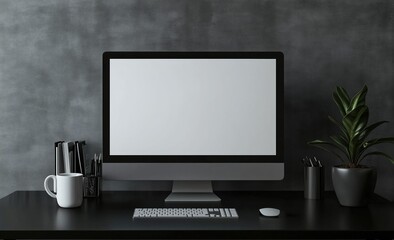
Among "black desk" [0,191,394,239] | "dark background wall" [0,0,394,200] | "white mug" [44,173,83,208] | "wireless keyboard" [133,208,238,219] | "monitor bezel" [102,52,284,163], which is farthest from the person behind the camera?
"dark background wall" [0,0,394,200]

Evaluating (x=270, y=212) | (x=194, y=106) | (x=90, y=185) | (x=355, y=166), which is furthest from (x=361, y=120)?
(x=90, y=185)

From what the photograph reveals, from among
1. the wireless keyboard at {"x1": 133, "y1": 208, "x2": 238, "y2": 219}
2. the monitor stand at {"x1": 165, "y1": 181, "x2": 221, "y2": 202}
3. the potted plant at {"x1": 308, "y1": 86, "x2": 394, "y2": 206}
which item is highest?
the potted plant at {"x1": 308, "y1": 86, "x2": 394, "y2": 206}

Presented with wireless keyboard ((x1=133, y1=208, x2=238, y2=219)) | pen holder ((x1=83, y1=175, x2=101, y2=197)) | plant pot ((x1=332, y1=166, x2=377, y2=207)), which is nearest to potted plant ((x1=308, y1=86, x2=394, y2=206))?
plant pot ((x1=332, y1=166, x2=377, y2=207))

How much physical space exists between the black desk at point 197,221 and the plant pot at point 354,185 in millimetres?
34

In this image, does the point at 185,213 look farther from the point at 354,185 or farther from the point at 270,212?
the point at 354,185

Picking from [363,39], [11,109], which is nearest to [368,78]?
[363,39]

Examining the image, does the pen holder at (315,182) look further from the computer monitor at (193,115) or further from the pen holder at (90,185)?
the pen holder at (90,185)

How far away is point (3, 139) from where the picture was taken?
190cm

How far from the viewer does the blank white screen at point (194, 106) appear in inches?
64.9

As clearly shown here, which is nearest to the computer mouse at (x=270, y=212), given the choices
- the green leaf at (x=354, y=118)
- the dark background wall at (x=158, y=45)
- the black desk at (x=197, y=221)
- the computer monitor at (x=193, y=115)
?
the black desk at (x=197, y=221)

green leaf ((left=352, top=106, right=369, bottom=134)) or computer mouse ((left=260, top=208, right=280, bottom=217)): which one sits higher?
green leaf ((left=352, top=106, right=369, bottom=134))

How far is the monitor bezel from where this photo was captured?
164 cm

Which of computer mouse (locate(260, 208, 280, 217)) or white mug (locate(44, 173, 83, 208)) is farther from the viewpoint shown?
white mug (locate(44, 173, 83, 208))

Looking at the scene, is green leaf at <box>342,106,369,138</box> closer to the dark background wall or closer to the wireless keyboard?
the dark background wall
